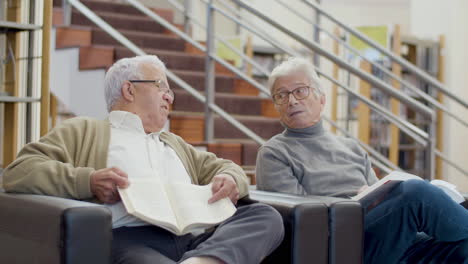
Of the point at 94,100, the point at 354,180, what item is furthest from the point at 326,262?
the point at 94,100

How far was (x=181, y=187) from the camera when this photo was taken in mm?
1794

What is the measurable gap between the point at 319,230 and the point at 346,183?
0.49 m

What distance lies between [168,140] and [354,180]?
599 millimetres

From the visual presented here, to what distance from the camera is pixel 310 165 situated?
7.18 ft

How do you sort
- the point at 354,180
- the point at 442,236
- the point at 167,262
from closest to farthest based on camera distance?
1. the point at 167,262
2. the point at 442,236
3. the point at 354,180

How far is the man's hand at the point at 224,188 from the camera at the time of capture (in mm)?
1801

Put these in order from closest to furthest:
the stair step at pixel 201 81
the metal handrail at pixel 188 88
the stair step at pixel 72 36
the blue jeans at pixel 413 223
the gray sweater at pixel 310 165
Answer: the blue jeans at pixel 413 223 → the gray sweater at pixel 310 165 → the metal handrail at pixel 188 88 → the stair step at pixel 72 36 → the stair step at pixel 201 81

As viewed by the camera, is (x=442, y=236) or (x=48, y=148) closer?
(x=48, y=148)

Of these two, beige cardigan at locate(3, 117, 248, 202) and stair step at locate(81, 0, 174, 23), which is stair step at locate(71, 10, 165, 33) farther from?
beige cardigan at locate(3, 117, 248, 202)

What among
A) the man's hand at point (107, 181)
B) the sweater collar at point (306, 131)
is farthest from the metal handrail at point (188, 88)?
the man's hand at point (107, 181)

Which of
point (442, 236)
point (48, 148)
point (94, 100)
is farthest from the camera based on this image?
point (94, 100)

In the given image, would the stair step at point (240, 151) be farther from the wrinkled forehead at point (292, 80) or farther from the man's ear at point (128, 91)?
the man's ear at point (128, 91)

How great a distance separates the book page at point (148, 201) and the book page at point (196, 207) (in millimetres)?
26

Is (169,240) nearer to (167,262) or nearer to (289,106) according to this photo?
(167,262)
